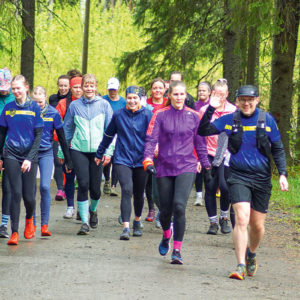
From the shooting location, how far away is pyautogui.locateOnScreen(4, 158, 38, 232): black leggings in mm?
8641

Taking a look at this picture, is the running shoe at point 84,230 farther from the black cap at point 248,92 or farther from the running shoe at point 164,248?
the black cap at point 248,92

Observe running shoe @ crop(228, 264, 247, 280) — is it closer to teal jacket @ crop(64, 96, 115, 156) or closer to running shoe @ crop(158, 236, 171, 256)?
running shoe @ crop(158, 236, 171, 256)

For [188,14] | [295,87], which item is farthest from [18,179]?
[295,87]

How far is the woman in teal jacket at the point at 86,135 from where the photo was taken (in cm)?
970

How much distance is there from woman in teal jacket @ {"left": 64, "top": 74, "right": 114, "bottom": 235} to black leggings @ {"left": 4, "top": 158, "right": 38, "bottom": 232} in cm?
98

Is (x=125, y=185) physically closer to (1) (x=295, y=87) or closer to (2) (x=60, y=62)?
(1) (x=295, y=87)

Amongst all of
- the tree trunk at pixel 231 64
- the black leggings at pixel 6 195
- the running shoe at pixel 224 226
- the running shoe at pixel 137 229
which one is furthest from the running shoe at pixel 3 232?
the tree trunk at pixel 231 64

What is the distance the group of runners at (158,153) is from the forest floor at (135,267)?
23 cm

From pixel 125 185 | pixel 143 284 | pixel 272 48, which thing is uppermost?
pixel 272 48

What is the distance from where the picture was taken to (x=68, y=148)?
974 centimetres

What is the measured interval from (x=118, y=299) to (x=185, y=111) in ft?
9.11

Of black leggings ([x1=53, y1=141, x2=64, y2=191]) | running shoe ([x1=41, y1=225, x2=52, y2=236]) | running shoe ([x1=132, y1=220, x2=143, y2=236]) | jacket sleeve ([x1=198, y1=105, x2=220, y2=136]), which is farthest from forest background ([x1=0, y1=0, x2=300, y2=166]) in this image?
jacket sleeve ([x1=198, y1=105, x2=220, y2=136])

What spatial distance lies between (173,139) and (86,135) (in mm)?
2052

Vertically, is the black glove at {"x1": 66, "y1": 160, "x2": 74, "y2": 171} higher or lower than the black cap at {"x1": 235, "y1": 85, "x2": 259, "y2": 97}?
lower
